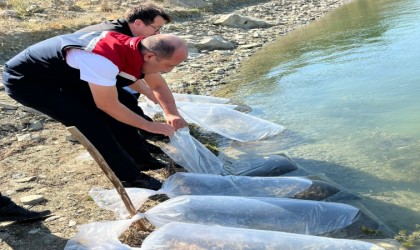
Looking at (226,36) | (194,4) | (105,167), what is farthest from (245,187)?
(194,4)

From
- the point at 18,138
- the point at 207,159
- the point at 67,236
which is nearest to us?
the point at 67,236

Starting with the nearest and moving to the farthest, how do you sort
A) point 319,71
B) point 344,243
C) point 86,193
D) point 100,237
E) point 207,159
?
point 344,243 → point 100,237 → point 86,193 → point 207,159 → point 319,71

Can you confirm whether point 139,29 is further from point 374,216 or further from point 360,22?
point 360,22

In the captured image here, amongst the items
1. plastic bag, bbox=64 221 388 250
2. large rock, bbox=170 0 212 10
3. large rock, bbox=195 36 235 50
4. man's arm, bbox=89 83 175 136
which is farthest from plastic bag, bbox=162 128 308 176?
large rock, bbox=170 0 212 10

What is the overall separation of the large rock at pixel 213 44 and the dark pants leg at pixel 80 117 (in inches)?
291

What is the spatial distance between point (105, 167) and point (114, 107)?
16.2 inches

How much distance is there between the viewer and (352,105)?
6.32m

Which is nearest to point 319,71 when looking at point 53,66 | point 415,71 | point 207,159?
point 415,71

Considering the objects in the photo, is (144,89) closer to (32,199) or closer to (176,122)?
(176,122)

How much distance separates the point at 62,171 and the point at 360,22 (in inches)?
Answer: 426

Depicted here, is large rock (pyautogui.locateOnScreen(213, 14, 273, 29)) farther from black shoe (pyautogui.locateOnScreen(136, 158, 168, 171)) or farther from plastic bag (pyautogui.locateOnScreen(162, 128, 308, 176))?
black shoe (pyautogui.locateOnScreen(136, 158, 168, 171))

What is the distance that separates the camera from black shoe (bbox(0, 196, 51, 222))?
3.27 metres

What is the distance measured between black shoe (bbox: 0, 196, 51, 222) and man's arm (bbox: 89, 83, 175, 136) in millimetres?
880

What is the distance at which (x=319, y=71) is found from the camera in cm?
844
